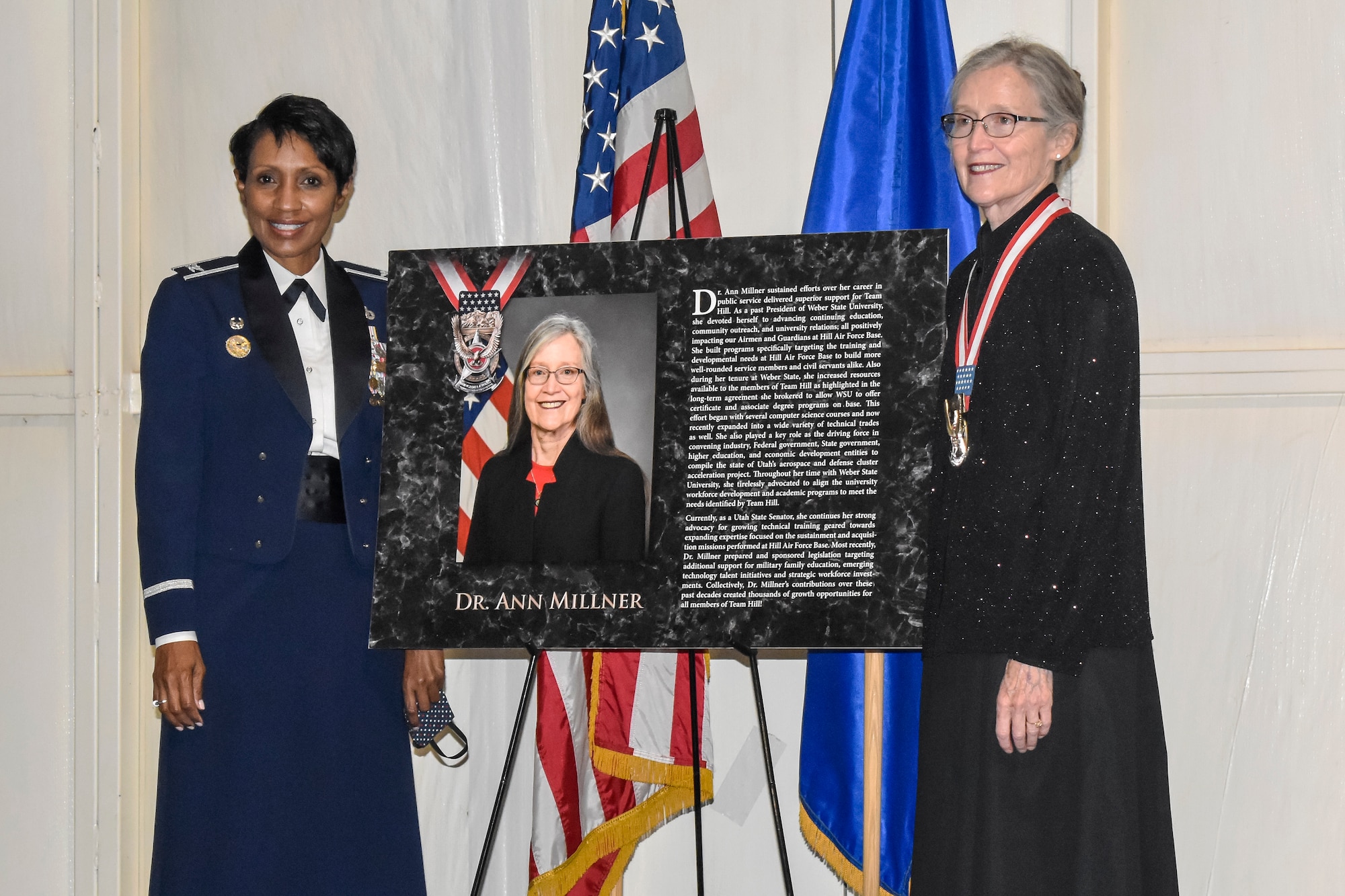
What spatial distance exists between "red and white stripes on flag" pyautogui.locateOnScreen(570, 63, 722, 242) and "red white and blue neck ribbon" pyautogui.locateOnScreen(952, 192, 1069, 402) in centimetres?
86

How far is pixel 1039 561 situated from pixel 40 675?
2769 millimetres

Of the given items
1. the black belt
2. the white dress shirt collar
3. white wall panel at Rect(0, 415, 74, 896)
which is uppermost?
the white dress shirt collar

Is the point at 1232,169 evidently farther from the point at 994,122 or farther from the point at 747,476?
the point at 747,476

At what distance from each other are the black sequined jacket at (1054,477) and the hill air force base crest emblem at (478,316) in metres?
0.85

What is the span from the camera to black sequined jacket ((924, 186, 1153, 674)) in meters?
1.93

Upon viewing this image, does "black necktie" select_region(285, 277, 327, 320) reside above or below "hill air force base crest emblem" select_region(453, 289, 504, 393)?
above

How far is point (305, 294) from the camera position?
96.4 inches

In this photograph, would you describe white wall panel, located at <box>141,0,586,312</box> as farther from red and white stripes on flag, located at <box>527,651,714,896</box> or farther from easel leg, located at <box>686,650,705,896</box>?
easel leg, located at <box>686,650,705,896</box>

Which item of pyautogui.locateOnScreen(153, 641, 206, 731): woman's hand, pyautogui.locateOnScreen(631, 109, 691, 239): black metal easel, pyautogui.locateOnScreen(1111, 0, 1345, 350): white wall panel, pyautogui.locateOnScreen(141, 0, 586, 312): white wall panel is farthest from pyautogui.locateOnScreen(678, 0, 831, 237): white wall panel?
pyautogui.locateOnScreen(153, 641, 206, 731): woman's hand

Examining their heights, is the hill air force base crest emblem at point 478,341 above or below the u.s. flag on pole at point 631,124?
below

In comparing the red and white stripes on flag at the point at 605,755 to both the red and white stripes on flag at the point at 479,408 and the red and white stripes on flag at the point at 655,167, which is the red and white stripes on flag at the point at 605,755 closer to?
the red and white stripes on flag at the point at 479,408

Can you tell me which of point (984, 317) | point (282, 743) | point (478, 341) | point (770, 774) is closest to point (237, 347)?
point (478, 341)

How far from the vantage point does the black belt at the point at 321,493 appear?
2.36m

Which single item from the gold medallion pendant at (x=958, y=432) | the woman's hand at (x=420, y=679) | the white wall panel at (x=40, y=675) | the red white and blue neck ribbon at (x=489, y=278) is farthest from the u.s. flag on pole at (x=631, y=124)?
the white wall panel at (x=40, y=675)
